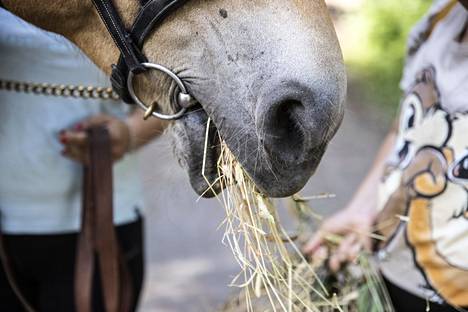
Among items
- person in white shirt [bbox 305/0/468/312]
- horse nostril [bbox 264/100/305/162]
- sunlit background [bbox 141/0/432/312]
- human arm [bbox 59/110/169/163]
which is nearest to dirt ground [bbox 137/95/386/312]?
sunlit background [bbox 141/0/432/312]

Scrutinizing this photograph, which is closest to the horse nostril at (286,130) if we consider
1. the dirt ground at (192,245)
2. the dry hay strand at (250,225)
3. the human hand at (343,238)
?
the dry hay strand at (250,225)

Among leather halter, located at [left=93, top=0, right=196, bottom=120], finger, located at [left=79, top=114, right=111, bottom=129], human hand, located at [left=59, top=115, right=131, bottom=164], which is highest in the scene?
finger, located at [left=79, top=114, right=111, bottom=129]

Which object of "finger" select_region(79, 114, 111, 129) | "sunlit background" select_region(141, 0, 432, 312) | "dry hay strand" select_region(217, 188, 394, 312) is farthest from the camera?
"sunlit background" select_region(141, 0, 432, 312)

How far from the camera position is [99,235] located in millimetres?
2068

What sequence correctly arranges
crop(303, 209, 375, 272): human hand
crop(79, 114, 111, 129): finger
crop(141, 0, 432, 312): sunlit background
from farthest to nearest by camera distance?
1. crop(141, 0, 432, 312): sunlit background
2. crop(79, 114, 111, 129): finger
3. crop(303, 209, 375, 272): human hand

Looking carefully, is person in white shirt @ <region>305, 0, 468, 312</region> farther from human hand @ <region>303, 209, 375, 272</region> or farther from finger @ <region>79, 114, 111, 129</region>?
finger @ <region>79, 114, 111, 129</region>

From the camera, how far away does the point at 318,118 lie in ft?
4.10

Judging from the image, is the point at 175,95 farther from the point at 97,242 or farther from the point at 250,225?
the point at 97,242

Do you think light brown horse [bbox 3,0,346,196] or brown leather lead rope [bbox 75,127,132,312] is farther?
brown leather lead rope [bbox 75,127,132,312]

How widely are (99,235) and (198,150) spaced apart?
0.77m

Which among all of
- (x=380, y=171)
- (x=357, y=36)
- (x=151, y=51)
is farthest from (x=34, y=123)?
(x=357, y=36)

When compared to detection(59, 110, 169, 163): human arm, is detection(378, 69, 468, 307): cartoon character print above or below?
below

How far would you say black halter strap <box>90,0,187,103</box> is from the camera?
4.44ft

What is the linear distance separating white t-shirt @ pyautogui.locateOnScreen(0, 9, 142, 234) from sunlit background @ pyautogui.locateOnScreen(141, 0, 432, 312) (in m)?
0.28
